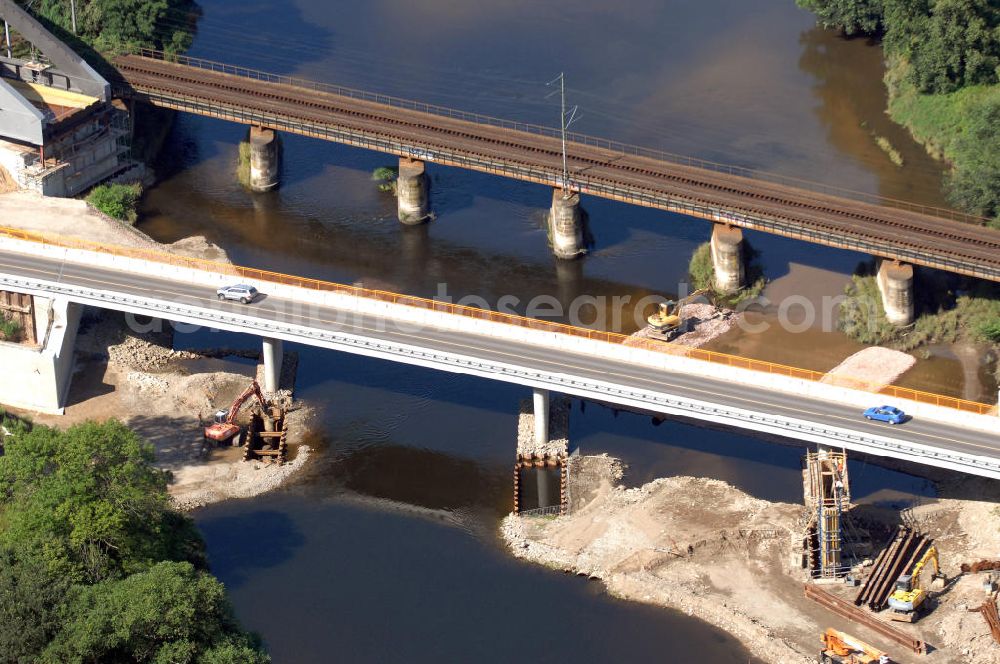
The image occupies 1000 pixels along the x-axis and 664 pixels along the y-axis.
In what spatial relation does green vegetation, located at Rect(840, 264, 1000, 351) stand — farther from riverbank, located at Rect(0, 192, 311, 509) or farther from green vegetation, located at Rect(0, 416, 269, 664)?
green vegetation, located at Rect(0, 416, 269, 664)

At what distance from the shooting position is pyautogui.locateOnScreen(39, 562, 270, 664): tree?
87688mm

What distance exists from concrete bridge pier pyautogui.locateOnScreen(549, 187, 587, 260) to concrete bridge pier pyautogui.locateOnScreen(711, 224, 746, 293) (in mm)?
11975

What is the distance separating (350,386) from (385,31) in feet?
241

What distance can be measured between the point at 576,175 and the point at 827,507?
44.9 metres

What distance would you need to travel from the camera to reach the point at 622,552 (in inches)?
4188

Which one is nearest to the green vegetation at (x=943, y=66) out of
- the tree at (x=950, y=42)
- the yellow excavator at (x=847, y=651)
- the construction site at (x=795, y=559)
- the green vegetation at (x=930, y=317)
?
the tree at (x=950, y=42)

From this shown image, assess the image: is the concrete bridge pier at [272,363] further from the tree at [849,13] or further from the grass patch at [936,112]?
the tree at [849,13]

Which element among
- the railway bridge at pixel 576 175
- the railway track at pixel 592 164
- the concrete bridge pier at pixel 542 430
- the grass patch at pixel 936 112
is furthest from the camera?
the grass patch at pixel 936 112

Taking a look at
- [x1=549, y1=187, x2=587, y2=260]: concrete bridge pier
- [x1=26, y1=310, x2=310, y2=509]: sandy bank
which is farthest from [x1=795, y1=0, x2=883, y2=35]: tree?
[x1=26, y1=310, x2=310, y2=509]: sandy bank

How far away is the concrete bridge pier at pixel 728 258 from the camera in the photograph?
444ft

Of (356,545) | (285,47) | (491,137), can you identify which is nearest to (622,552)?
(356,545)

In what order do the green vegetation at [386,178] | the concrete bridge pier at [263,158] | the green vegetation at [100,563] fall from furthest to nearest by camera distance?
the green vegetation at [386,178] < the concrete bridge pier at [263,158] < the green vegetation at [100,563]

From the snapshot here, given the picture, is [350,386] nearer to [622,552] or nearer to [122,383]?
[122,383]

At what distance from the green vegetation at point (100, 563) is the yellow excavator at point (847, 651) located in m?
33.0
